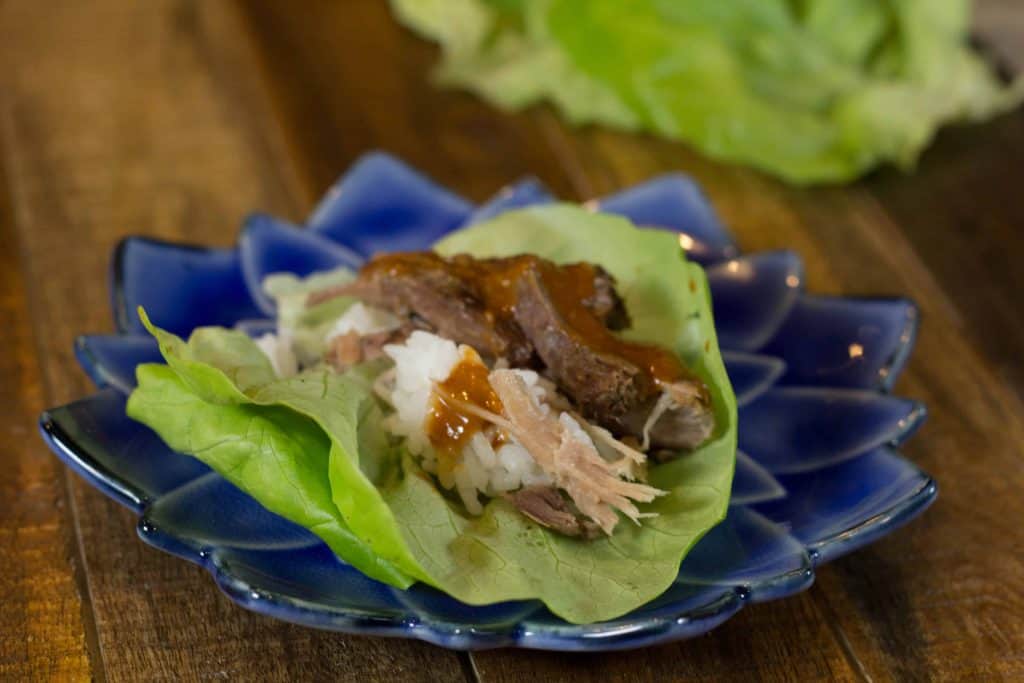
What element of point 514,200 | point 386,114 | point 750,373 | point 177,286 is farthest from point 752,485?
point 386,114

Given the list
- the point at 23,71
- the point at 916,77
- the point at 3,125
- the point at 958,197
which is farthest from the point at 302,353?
the point at 916,77

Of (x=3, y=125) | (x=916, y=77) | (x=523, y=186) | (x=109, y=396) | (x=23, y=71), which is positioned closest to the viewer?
(x=109, y=396)

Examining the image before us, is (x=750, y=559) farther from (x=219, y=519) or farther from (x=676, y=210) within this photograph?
(x=676, y=210)

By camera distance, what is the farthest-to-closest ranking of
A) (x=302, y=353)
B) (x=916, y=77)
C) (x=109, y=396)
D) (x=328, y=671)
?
(x=916, y=77)
(x=302, y=353)
(x=109, y=396)
(x=328, y=671)

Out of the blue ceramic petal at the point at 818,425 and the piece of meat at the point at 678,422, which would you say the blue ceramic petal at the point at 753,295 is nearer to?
the blue ceramic petal at the point at 818,425

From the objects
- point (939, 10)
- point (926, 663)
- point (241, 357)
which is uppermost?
point (939, 10)

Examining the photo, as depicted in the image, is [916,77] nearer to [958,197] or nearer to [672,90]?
[958,197]

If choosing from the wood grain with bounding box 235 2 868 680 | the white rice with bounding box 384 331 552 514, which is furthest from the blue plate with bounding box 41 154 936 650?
the wood grain with bounding box 235 2 868 680
